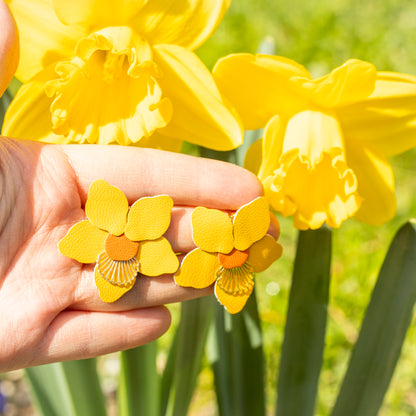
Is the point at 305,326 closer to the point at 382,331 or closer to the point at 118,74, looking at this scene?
the point at 382,331

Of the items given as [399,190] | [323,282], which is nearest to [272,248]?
[323,282]

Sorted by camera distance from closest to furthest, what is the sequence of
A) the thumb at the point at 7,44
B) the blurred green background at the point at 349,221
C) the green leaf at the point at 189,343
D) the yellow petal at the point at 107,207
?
the thumb at the point at 7,44 → the yellow petal at the point at 107,207 → the green leaf at the point at 189,343 → the blurred green background at the point at 349,221

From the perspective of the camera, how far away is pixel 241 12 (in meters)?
2.64

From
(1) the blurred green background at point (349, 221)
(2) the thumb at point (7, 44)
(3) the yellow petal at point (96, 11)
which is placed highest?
(3) the yellow petal at point (96, 11)

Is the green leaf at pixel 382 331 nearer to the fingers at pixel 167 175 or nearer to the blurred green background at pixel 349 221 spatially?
the fingers at pixel 167 175

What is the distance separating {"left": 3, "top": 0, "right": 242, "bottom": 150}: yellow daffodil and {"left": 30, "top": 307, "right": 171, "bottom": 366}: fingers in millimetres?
292

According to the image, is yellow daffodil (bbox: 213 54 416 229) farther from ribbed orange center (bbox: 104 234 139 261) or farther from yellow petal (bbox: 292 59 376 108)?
ribbed orange center (bbox: 104 234 139 261)

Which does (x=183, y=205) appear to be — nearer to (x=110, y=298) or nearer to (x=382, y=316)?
(x=110, y=298)

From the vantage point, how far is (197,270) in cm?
88

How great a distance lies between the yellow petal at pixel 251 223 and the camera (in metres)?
0.86

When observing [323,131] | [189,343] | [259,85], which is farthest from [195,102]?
[189,343]

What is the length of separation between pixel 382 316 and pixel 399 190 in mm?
1375

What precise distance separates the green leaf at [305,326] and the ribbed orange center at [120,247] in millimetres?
297

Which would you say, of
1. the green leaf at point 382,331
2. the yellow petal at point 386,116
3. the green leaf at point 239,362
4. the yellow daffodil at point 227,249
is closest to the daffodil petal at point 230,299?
the yellow daffodil at point 227,249
